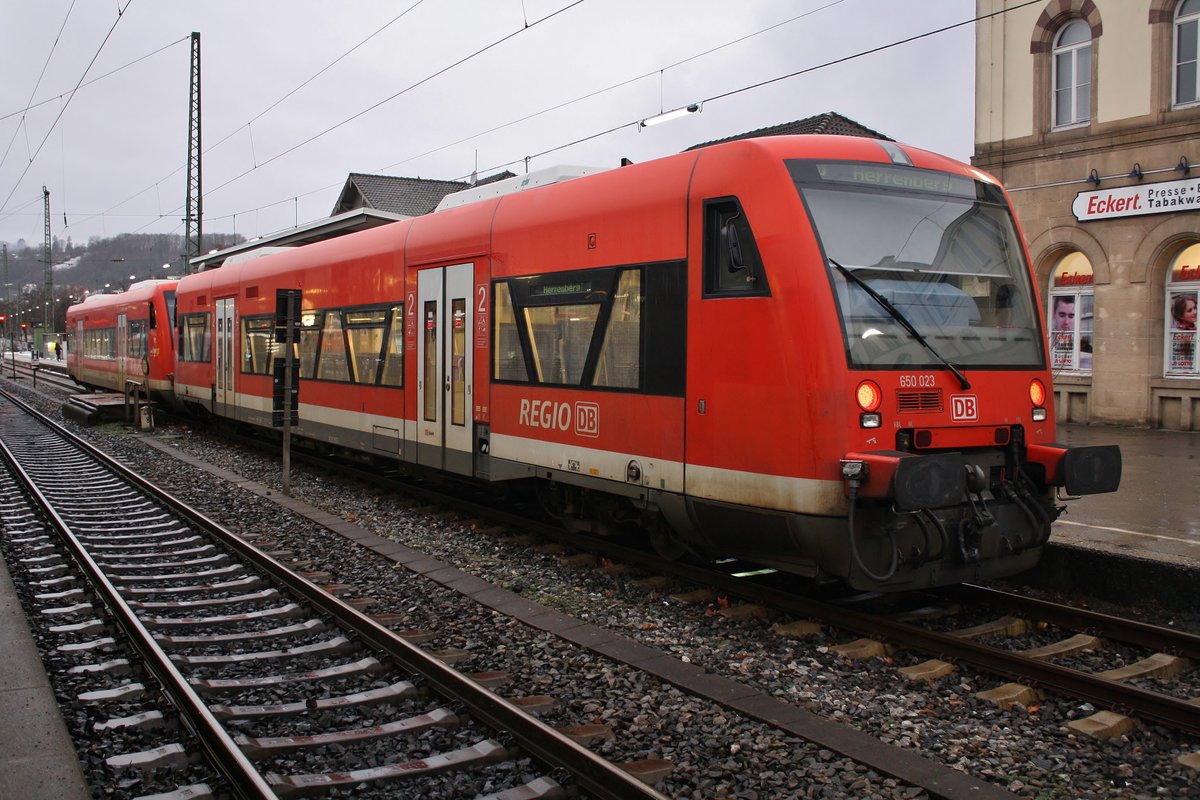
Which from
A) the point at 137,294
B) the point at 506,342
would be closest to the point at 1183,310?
the point at 506,342

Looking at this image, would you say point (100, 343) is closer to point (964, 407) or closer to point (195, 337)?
point (195, 337)

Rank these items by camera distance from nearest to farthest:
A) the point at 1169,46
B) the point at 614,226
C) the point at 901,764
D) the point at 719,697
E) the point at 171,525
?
the point at 901,764, the point at 719,697, the point at 614,226, the point at 171,525, the point at 1169,46

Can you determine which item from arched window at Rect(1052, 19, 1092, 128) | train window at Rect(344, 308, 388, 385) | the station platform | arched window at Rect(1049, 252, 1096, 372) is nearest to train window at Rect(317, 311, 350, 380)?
train window at Rect(344, 308, 388, 385)

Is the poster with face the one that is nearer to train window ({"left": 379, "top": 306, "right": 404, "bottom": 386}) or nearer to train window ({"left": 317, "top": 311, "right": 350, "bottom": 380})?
train window ({"left": 379, "top": 306, "right": 404, "bottom": 386})

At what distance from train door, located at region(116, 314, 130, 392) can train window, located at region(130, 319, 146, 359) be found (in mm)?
529

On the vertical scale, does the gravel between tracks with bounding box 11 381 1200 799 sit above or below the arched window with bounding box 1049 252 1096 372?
below

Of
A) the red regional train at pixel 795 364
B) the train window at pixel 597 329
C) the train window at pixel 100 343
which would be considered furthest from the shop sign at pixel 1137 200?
the train window at pixel 100 343

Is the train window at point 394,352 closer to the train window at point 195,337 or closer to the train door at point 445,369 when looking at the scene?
the train door at point 445,369

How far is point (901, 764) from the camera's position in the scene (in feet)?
13.9

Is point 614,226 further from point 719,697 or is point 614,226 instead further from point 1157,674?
point 1157,674

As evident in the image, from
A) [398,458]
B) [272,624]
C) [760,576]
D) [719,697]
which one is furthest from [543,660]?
[398,458]

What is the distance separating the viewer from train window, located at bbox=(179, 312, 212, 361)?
18.9m

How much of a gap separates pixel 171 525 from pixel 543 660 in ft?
19.9

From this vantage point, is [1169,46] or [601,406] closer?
[601,406]
